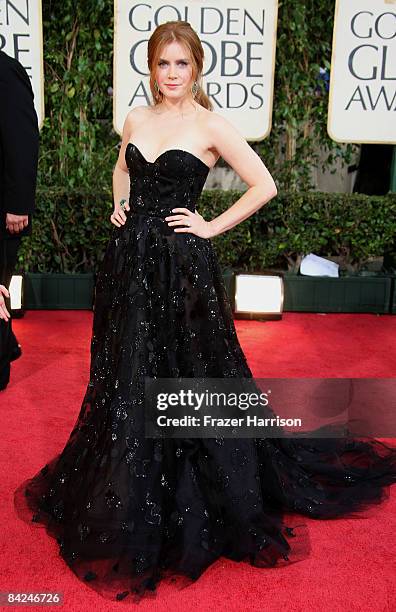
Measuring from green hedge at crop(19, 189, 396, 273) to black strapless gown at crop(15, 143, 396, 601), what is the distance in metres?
3.15

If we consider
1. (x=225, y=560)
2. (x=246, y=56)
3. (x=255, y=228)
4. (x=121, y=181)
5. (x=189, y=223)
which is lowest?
(x=225, y=560)

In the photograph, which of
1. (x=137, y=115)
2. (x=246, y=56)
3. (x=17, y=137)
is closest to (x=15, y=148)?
(x=17, y=137)

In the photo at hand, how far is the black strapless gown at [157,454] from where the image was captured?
216cm

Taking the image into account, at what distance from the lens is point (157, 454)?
7.36ft

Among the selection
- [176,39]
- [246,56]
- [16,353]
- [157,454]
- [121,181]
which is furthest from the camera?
[246,56]

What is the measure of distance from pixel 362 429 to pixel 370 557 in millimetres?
1027

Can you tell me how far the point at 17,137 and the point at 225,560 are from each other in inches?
81.4

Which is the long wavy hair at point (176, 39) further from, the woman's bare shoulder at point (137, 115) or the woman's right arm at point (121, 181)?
the woman's right arm at point (121, 181)

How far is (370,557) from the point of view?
2268 millimetres

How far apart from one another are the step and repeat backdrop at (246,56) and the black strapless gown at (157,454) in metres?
3.15

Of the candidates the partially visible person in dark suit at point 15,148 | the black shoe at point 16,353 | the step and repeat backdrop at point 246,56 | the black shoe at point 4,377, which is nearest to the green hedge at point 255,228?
the step and repeat backdrop at point 246,56

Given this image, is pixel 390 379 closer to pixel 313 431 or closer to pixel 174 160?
pixel 313 431

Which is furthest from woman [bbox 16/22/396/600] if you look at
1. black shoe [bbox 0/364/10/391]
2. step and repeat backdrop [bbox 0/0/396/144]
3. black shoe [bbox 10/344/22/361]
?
step and repeat backdrop [bbox 0/0/396/144]

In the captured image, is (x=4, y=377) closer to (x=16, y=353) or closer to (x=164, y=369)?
(x=16, y=353)
